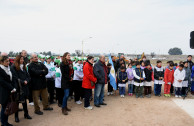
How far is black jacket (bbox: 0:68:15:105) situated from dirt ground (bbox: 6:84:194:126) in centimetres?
97

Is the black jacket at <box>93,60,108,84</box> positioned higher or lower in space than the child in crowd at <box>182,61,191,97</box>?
higher

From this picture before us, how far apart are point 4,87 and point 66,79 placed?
1.78 metres

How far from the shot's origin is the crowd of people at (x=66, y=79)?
393 centimetres

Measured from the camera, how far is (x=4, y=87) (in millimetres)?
3627

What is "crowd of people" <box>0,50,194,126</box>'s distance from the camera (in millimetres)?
3930

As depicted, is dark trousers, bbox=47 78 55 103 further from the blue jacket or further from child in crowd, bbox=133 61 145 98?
child in crowd, bbox=133 61 145 98

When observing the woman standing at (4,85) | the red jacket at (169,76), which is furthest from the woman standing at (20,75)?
the red jacket at (169,76)

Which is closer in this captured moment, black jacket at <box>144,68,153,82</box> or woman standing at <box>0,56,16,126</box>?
woman standing at <box>0,56,16,126</box>

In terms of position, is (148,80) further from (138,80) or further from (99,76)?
(99,76)

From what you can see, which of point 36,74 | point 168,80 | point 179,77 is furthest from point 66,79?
point 179,77

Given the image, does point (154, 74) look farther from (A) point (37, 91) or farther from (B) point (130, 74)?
(A) point (37, 91)

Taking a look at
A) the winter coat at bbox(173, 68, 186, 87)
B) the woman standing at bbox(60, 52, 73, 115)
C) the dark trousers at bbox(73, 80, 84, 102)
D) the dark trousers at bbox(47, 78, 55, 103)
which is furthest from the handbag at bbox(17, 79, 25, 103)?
the winter coat at bbox(173, 68, 186, 87)

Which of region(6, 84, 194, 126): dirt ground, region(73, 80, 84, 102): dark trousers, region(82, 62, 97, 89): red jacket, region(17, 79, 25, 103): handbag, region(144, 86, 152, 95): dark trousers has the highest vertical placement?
region(82, 62, 97, 89): red jacket

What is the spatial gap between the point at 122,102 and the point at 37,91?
3657 mm
